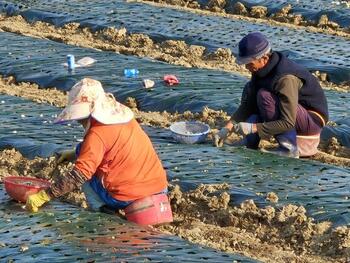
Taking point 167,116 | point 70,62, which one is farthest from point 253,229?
point 70,62

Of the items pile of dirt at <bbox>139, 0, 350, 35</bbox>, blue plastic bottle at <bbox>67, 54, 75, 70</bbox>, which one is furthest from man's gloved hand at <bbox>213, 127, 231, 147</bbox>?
pile of dirt at <bbox>139, 0, 350, 35</bbox>

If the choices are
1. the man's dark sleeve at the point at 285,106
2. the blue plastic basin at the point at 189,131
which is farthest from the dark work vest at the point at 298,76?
the blue plastic basin at the point at 189,131

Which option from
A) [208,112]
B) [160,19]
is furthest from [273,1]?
[208,112]

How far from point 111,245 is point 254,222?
1.46 meters

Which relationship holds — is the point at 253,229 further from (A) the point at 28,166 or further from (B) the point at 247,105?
(A) the point at 28,166

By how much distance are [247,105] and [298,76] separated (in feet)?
1.81

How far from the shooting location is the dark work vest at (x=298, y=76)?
7.86 m

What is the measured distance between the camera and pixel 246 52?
771 centimetres

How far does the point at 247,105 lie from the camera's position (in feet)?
27.0

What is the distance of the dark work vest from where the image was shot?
7859 mm

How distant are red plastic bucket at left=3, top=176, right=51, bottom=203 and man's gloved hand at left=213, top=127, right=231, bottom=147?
1912 mm

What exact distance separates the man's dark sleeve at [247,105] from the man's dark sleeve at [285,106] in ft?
0.82

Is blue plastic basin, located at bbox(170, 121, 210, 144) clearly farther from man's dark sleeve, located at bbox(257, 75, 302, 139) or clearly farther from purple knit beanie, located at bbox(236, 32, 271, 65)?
purple knit beanie, located at bbox(236, 32, 271, 65)

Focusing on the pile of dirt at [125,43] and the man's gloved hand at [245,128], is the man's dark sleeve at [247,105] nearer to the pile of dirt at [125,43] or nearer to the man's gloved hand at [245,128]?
the man's gloved hand at [245,128]
